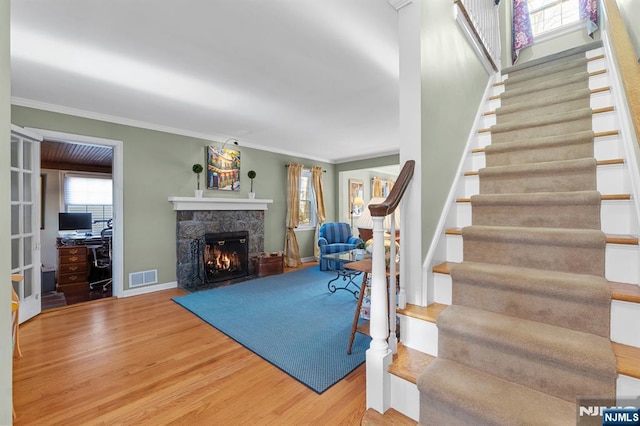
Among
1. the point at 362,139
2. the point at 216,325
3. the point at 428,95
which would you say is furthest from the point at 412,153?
the point at 362,139

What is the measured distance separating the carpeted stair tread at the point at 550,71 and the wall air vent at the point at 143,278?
5175mm

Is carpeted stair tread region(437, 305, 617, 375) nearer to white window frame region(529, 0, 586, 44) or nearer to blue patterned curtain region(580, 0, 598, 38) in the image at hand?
blue patterned curtain region(580, 0, 598, 38)

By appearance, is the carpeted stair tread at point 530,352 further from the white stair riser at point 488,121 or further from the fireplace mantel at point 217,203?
the fireplace mantel at point 217,203

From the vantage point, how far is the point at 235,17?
1960mm

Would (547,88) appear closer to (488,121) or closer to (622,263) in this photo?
(488,121)

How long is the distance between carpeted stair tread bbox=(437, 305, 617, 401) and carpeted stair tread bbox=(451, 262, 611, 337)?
0.13ft

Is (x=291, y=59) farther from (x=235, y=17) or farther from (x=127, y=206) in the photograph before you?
(x=127, y=206)

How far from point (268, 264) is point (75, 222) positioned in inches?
164

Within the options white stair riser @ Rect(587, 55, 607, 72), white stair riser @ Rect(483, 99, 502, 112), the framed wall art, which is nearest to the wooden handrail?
white stair riser @ Rect(483, 99, 502, 112)

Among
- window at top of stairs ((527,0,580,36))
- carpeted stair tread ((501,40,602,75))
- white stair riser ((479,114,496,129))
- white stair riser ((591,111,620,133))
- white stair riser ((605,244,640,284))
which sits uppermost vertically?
window at top of stairs ((527,0,580,36))

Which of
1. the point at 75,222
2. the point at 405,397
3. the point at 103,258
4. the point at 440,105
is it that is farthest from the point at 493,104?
the point at 75,222

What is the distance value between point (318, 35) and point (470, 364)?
7.72ft

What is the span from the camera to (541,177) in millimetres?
1828

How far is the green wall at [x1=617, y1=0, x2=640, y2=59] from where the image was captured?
1794mm
